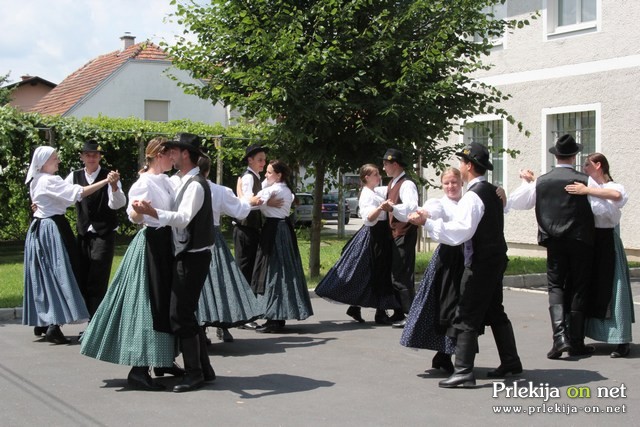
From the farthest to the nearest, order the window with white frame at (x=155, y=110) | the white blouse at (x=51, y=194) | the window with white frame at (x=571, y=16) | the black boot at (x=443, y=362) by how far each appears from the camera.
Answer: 1. the window with white frame at (x=155, y=110)
2. the window with white frame at (x=571, y=16)
3. the white blouse at (x=51, y=194)
4. the black boot at (x=443, y=362)

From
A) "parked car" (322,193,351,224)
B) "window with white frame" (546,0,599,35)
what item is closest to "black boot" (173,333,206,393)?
"window with white frame" (546,0,599,35)

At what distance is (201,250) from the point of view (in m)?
6.97

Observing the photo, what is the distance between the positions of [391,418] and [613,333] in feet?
10.0

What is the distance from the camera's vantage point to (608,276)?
8.48 meters

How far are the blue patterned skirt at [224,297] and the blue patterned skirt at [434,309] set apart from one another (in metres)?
1.83

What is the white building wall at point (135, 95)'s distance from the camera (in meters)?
37.4

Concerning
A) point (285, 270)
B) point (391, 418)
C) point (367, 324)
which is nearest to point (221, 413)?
point (391, 418)

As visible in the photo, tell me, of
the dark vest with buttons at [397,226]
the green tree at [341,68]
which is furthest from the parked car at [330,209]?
the dark vest with buttons at [397,226]

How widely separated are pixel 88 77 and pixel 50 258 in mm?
31773

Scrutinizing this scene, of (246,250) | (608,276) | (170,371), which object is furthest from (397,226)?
(170,371)

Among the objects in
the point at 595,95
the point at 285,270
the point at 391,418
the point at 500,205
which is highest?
the point at 595,95

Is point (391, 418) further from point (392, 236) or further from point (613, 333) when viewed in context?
point (392, 236)

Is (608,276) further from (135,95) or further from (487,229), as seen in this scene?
(135,95)

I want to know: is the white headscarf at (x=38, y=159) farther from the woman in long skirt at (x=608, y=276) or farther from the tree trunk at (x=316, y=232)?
the tree trunk at (x=316, y=232)
